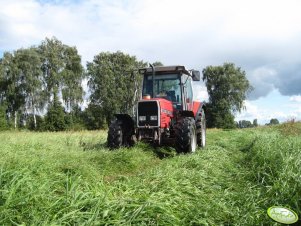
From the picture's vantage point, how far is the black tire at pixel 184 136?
9227 millimetres

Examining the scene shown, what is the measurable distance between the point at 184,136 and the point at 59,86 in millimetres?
33245

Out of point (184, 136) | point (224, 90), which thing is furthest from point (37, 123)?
point (184, 136)

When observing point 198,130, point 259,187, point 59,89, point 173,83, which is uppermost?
point 59,89

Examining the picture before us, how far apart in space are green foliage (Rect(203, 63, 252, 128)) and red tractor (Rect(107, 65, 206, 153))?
4238 cm

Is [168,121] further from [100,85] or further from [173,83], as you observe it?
[100,85]

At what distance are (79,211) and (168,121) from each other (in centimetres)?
676

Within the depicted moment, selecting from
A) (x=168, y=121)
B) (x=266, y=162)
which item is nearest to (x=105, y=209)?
(x=266, y=162)

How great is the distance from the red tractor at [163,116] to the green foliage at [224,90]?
42.4m

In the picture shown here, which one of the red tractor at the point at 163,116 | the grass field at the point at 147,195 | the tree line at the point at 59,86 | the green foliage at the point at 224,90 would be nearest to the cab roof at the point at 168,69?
the red tractor at the point at 163,116

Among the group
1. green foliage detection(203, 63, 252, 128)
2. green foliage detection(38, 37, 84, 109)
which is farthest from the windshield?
green foliage detection(203, 63, 252, 128)

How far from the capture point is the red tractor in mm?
9422

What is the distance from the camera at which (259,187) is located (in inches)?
208

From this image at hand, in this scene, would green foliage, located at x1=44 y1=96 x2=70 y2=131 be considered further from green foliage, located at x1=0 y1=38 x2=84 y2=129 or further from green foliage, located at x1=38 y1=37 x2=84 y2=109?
green foliage, located at x1=38 y1=37 x2=84 y2=109

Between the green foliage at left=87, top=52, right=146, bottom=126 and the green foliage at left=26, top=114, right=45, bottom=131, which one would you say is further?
the green foliage at left=87, top=52, right=146, bottom=126
